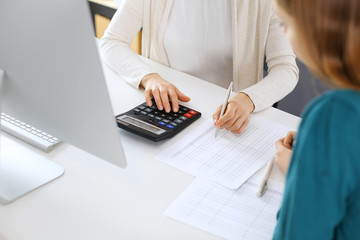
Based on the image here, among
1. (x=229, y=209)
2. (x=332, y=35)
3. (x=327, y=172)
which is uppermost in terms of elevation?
(x=332, y=35)

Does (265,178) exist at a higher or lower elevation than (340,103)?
lower

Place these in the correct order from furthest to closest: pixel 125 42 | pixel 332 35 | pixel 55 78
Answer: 1. pixel 125 42
2. pixel 55 78
3. pixel 332 35

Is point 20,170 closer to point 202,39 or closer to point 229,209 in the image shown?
point 229,209

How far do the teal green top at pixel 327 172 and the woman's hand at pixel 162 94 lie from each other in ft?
1.81

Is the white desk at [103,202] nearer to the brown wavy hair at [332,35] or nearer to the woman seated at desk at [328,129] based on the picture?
the woman seated at desk at [328,129]

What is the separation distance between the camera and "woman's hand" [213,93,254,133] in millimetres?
956

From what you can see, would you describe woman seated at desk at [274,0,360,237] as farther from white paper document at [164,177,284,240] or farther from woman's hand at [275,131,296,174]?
woman's hand at [275,131,296,174]

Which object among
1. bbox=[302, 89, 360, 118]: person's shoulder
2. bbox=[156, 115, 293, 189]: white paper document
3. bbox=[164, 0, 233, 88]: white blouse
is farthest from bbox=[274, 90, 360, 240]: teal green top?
bbox=[164, 0, 233, 88]: white blouse

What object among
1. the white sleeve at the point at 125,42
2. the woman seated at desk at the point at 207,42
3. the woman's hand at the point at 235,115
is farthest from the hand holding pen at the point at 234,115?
the white sleeve at the point at 125,42

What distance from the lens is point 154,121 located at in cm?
96

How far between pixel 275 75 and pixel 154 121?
0.44m

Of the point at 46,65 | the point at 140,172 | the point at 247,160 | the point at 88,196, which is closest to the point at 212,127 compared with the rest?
the point at 247,160

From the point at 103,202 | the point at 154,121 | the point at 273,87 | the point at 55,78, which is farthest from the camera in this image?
A: the point at 273,87

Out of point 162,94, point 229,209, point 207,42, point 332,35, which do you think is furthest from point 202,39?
point 332,35
